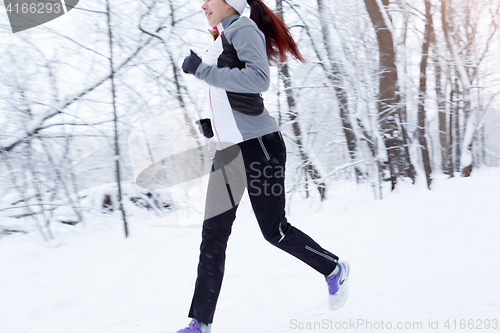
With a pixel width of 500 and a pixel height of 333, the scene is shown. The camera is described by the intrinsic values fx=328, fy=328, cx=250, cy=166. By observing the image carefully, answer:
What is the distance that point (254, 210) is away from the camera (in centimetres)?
157

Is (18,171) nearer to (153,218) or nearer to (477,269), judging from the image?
(153,218)

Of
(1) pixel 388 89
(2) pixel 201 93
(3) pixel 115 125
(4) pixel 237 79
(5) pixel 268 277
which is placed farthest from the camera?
(1) pixel 388 89

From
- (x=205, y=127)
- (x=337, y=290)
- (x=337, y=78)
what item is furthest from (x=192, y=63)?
(x=337, y=78)

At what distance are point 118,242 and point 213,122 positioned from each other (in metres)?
2.48

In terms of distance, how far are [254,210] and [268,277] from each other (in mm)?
987

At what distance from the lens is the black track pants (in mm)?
1499

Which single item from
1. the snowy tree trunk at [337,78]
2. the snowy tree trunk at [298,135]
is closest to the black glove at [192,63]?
the snowy tree trunk at [298,135]

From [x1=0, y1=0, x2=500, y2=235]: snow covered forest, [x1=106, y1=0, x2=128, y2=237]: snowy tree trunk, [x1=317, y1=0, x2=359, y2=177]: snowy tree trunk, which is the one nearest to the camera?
[x1=0, y1=0, x2=500, y2=235]: snow covered forest

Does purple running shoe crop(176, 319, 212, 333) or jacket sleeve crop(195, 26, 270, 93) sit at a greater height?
jacket sleeve crop(195, 26, 270, 93)

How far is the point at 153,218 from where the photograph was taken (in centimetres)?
436

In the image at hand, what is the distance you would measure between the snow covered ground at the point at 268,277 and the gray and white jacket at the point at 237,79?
3.33 feet

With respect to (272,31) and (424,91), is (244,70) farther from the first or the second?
(424,91)

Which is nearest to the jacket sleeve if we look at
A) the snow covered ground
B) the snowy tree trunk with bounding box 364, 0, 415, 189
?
the snow covered ground

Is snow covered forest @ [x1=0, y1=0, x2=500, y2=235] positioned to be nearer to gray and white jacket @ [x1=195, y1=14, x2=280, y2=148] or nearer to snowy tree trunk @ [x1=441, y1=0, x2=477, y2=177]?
snowy tree trunk @ [x1=441, y1=0, x2=477, y2=177]
